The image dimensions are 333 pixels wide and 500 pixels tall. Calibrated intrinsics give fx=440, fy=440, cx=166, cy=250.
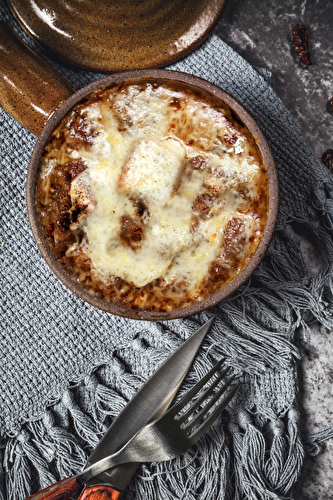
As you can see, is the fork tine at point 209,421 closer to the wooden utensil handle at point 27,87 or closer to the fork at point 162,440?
the fork at point 162,440

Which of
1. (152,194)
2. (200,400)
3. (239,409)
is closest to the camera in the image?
(152,194)

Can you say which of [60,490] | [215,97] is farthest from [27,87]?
[60,490]

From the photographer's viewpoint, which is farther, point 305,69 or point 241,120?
point 305,69

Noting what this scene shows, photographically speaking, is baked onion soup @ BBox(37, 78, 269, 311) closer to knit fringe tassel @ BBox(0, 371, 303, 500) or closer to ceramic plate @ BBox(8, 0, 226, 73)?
ceramic plate @ BBox(8, 0, 226, 73)

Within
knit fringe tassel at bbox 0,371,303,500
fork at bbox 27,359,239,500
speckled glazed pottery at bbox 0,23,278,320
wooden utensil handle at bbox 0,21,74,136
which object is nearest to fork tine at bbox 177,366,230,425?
fork at bbox 27,359,239,500

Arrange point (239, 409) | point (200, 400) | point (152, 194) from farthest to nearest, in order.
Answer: point (239, 409), point (200, 400), point (152, 194)

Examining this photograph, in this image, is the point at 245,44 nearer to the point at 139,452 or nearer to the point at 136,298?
the point at 136,298

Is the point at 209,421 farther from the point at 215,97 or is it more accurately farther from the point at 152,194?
the point at 215,97

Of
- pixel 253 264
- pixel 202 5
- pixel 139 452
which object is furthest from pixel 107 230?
pixel 202 5
